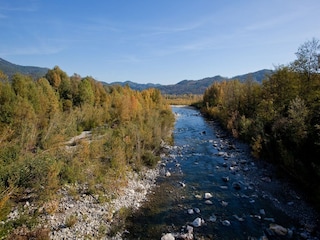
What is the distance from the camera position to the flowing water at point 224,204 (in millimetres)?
9875

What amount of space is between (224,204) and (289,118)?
28.5 ft

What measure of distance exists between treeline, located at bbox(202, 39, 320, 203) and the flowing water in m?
1.36

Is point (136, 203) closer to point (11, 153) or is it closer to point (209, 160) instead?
point (11, 153)

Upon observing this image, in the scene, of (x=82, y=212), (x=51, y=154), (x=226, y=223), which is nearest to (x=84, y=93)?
(x=51, y=154)

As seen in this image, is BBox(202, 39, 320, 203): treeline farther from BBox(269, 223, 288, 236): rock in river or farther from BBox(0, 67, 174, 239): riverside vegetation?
BBox(0, 67, 174, 239): riverside vegetation

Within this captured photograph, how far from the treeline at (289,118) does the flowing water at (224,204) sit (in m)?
1.36

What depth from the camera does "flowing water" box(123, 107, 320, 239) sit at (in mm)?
9875

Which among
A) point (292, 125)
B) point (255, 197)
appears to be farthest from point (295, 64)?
point (255, 197)

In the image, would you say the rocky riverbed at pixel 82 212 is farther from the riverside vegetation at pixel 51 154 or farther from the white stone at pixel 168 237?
the white stone at pixel 168 237

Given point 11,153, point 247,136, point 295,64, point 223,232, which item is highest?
point 295,64

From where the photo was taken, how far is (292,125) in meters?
14.4

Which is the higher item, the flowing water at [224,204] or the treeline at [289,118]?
the treeline at [289,118]

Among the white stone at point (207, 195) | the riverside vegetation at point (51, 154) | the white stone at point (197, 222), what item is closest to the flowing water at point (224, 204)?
the white stone at point (207, 195)

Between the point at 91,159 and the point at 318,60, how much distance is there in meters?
22.1
